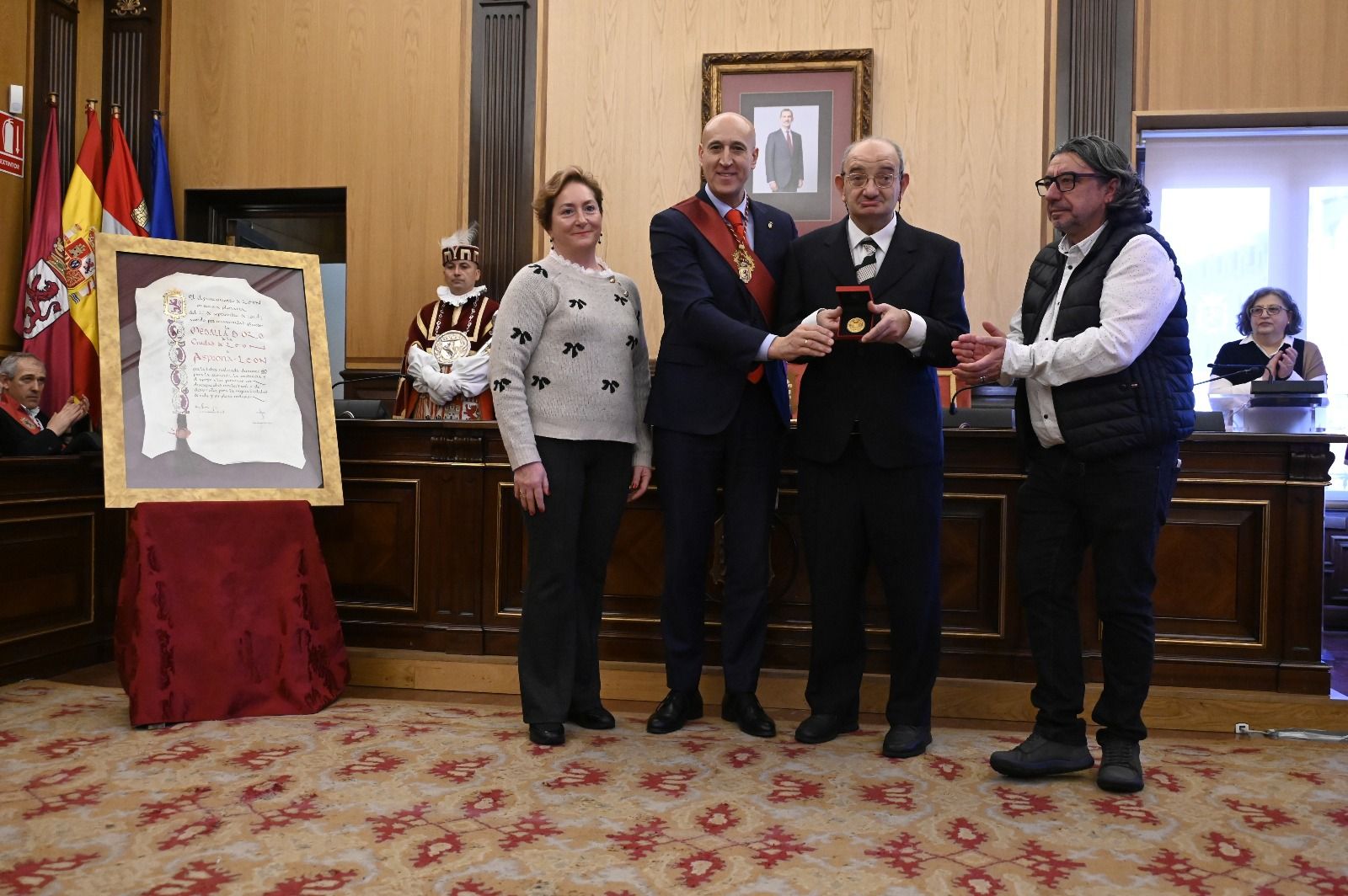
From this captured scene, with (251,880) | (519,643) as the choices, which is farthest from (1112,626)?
(251,880)

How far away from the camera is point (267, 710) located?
2967 millimetres

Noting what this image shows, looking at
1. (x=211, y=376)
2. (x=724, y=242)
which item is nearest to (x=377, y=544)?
(x=211, y=376)

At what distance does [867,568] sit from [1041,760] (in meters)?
0.63

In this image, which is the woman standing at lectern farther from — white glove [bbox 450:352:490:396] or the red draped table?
white glove [bbox 450:352:490:396]

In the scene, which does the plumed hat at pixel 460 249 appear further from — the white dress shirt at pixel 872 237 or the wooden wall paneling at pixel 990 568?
the white dress shirt at pixel 872 237

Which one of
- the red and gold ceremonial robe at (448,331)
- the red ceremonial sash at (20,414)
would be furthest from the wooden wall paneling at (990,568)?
the red ceremonial sash at (20,414)

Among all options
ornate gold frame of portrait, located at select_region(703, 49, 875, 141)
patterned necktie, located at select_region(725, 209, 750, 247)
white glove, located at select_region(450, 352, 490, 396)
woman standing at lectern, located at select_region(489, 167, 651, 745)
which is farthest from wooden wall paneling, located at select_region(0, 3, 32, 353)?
patterned necktie, located at select_region(725, 209, 750, 247)

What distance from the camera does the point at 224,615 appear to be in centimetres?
297

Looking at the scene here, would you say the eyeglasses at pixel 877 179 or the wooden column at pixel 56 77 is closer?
the eyeglasses at pixel 877 179

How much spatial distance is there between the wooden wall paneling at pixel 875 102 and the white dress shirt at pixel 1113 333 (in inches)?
112

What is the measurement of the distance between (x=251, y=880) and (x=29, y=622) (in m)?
2.21

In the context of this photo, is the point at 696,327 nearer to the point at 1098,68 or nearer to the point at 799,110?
the point at 799,110

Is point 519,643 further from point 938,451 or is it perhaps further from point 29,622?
point 29,622

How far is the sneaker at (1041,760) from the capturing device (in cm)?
240
